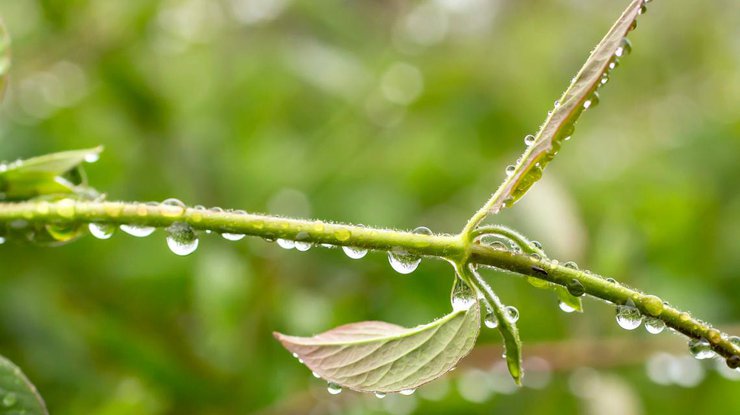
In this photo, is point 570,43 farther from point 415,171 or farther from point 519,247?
point 519,247

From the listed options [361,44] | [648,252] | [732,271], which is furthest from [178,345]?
[361,44]

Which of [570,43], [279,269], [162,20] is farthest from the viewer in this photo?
[570,43]

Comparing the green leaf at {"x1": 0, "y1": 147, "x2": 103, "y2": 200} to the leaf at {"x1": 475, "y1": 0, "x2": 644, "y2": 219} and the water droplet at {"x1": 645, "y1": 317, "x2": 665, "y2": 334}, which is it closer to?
the leaf at {"x1": 475, "y1": 0, "x2": 644, "y2": 219}

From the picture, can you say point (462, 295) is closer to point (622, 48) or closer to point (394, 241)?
point (394, 241)

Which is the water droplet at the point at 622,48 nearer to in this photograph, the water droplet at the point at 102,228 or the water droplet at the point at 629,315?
the water droplet at the point at 629,315

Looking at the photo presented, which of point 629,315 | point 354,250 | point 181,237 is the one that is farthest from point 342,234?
point 629,315

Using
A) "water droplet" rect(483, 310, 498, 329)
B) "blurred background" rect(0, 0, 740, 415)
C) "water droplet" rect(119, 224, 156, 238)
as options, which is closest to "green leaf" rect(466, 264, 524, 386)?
"water droplet" rect(483, 310, 498, 329)
